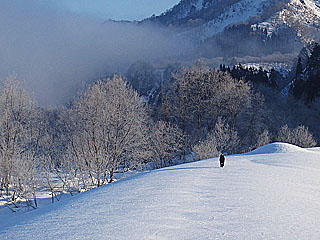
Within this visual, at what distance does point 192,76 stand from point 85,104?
54.3 ft

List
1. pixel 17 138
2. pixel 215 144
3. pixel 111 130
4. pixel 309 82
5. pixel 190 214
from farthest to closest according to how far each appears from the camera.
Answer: pixel 309 82
pixel 215 144
pixel 17 138
pixel 111 130
pixel 190 214

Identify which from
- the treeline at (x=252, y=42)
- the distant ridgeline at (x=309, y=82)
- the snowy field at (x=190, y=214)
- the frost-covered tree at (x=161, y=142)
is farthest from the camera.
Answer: the treeline at (x=252, y=42)

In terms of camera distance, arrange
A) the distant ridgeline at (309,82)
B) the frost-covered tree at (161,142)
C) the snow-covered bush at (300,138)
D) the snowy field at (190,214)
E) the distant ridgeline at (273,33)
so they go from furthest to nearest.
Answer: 1. the distant ridgeline at (273,33)
2. the distant ridgeline at (309,82)
3. the snow-covered bush at (300,138)
4. the frost-covered tree at (161,142)
5. the snowy field at (190,214)

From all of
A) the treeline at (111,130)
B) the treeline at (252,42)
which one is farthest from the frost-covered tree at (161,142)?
the treeline at (252,42)

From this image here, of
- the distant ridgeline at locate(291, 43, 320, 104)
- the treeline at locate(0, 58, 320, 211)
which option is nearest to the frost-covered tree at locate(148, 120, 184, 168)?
the treeline at locate(0, 58, 320, 211)

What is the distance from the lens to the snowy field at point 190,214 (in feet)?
14.7

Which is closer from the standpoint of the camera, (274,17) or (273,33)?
(273,33)

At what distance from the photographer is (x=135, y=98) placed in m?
19.6

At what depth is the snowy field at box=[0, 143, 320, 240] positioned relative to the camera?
14.7 feet

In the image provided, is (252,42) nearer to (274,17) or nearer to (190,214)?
(274,17)

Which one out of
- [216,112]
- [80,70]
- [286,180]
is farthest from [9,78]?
[80,70]

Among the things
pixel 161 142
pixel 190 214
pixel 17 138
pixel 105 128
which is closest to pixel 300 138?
pixel 161 142

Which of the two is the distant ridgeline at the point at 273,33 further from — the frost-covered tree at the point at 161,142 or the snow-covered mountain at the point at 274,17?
the frost-covered tree at the point at 161,142

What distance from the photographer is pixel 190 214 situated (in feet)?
17.8
